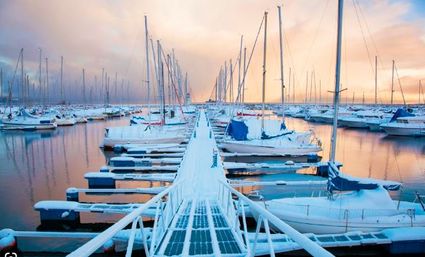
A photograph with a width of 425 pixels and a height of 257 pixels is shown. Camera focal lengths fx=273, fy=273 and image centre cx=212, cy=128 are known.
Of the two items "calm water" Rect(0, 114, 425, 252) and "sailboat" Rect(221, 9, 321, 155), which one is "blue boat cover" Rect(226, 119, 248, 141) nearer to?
"sailboat" Rect(221, 9, 321, 155)

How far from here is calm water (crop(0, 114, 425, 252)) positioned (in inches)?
516

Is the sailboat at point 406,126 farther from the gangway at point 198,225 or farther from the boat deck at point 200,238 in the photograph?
the boat deck at point 200,238

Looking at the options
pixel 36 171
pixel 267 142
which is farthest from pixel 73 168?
pixel 267 142

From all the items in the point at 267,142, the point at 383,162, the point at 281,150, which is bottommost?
the point at 383,162

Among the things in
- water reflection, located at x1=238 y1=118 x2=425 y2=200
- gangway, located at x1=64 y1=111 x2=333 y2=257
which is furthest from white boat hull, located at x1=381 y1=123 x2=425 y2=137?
gangway, located at x1=64 y1=111 x2=333 y2=257

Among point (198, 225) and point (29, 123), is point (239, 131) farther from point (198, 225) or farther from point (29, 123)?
point (29, 123)

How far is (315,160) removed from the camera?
21.2 metres

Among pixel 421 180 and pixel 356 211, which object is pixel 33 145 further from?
pixel 421 180

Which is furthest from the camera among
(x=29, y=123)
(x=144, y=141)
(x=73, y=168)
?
(x=29, y=123)

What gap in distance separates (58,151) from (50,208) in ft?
60.5

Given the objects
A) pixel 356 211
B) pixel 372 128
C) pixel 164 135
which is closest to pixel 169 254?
pixel 356 211

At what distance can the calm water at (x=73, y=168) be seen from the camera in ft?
43.0

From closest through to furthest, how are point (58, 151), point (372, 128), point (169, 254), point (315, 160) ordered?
point (169, 254) → point (315, 160) → point (58, 151) → point (372, 128)

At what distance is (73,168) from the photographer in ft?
65.8
